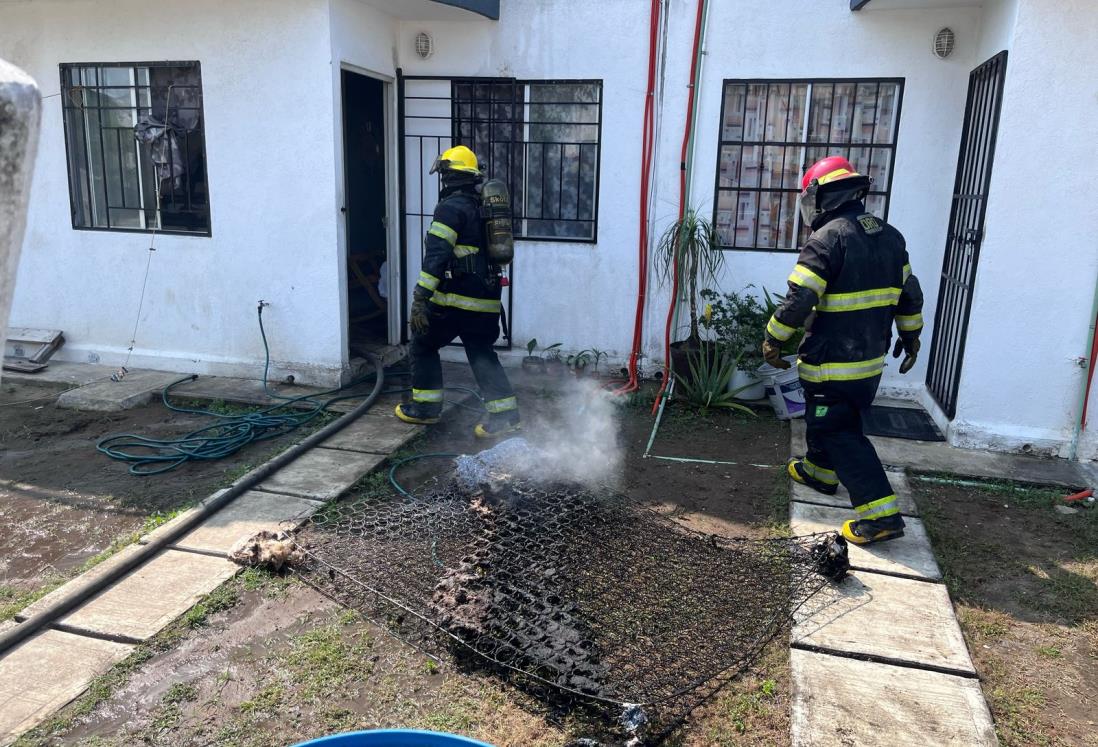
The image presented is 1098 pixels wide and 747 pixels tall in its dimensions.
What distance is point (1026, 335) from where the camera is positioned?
556cm

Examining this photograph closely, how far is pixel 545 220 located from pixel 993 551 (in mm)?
4712

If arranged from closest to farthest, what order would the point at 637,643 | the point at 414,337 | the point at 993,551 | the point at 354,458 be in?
the point at 637,643
the point at 993,551
the point at 354,458
the point at 414,337

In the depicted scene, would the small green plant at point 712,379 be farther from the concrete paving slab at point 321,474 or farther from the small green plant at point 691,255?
the concrete paving slab at point 321,474

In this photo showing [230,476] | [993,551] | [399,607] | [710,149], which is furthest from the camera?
[710,149]

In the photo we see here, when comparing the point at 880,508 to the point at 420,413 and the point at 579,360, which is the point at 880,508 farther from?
the point at 579,360

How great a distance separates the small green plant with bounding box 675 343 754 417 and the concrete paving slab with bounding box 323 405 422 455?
2.35 meters

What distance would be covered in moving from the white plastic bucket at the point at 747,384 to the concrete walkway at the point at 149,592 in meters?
3.00

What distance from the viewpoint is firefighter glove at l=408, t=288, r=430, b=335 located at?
219 inches

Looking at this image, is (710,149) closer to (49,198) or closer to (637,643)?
(637,643)

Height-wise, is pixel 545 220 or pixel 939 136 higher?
pixel 939 136

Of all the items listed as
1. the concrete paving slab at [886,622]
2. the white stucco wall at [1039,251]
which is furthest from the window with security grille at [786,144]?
the concrete paving slab at [886,622]

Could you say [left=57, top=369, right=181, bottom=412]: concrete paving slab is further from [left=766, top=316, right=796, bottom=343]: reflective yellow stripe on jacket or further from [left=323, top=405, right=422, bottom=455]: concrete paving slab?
[left=766, top=316, right=796, bottom=343]: reflective yellow stripe on jacket

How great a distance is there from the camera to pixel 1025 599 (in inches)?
152

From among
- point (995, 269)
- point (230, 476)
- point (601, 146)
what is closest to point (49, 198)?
point (230, 476)
